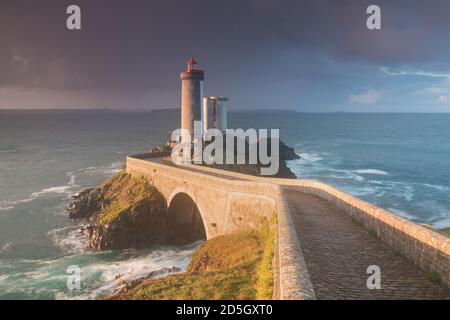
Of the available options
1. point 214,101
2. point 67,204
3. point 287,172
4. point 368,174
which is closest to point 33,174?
point 67,204

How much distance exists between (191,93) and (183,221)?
16.6 meters

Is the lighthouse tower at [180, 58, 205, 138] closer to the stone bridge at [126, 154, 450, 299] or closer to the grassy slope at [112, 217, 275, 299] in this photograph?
the stone bridge at [126, 154, 450, 299]

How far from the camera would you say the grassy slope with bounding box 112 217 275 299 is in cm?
1245

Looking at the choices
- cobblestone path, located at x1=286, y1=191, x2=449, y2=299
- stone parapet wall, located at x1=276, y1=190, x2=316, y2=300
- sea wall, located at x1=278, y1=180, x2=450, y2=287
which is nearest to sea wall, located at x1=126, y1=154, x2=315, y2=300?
stone parapet wall, located at x1=276, y1=190, x2=316, y2=300

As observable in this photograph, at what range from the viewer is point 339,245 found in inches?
531

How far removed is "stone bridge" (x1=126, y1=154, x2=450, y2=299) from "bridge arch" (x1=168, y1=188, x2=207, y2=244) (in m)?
10.5

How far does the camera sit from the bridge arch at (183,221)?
36.1m

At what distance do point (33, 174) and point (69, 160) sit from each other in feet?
63.8

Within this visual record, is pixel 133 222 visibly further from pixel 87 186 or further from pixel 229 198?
pixel 87 186

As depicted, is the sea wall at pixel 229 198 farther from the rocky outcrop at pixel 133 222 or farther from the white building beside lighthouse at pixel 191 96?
the white building beside lighthouse at pixel 191 96

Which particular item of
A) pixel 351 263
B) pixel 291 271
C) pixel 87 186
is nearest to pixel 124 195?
pixel 87 186

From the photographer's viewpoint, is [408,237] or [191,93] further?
[191,93]

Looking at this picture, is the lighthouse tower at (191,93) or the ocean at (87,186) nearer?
the ocean at (87,186)

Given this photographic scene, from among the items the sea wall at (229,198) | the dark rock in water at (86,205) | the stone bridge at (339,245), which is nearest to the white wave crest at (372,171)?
the sea wall at (229,198)
